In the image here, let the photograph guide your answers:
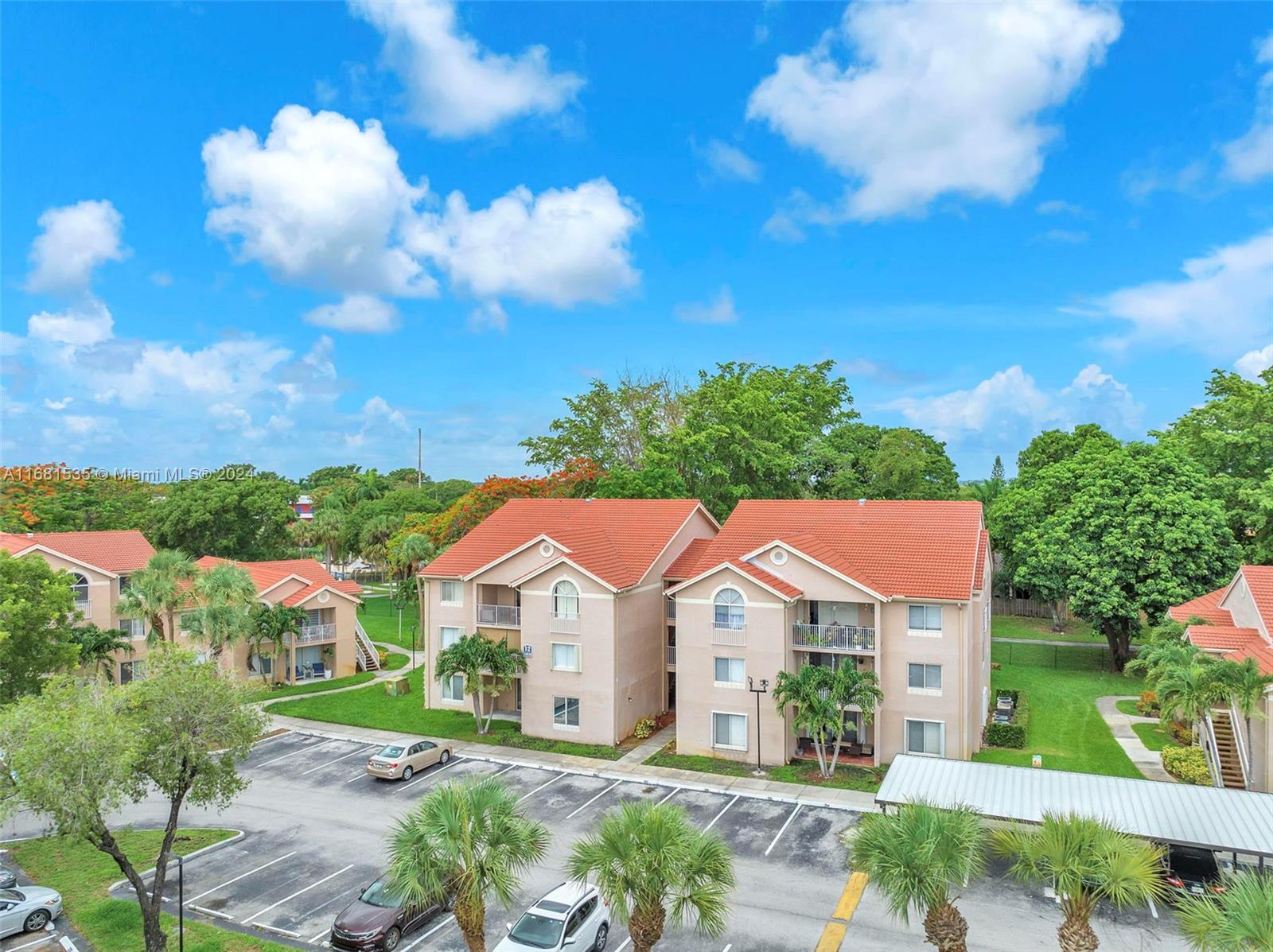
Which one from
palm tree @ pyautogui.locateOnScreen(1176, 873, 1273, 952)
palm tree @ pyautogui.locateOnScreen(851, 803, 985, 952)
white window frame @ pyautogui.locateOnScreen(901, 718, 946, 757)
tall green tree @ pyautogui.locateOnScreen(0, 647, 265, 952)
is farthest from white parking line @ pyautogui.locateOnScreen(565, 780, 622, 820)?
palm tree @ pyautogui.locateOnScreen(1176, 873, 1273, 952)

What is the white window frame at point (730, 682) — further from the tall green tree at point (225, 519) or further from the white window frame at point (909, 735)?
the tall green tree at point (225, 519)

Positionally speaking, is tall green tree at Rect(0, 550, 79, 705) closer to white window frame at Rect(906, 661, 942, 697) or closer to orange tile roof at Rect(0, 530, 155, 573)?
orange tile roof at Rect(0, 530, 155, 573)

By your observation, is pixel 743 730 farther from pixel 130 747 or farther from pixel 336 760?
pixel 130 747

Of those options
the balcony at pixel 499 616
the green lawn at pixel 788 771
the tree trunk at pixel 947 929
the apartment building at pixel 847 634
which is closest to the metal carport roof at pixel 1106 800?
the tree trunk at pixel 947 929

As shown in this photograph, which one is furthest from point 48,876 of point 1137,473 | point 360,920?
point 1137,473

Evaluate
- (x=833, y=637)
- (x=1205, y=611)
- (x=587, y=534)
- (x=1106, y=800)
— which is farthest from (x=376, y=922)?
(x=1205, y=611)

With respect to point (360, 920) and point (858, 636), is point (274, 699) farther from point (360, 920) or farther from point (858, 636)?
point (858, 636)
